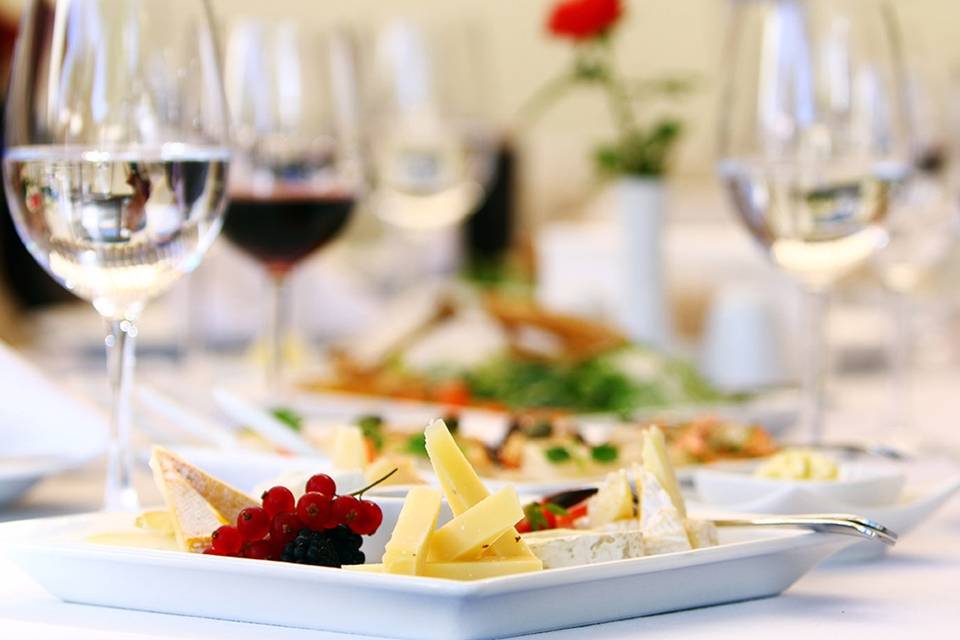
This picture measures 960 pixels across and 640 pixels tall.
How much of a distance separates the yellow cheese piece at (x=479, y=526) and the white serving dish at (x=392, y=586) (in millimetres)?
24

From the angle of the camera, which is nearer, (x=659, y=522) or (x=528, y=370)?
(x=659, y=522)

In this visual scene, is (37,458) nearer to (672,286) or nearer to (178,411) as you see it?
(178,411)

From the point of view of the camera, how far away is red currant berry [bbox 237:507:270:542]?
643 mm

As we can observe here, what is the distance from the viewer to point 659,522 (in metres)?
0.68

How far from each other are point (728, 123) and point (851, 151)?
104mm

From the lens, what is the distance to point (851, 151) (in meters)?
1.29

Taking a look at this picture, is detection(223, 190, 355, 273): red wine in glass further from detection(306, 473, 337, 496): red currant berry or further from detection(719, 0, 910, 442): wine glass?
detection(306, 473, 337, 496): red currant berry

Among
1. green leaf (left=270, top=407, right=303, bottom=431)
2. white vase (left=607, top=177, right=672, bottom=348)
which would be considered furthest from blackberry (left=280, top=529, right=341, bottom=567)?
white vase (left=607, top=177, right=672, bottom=348)

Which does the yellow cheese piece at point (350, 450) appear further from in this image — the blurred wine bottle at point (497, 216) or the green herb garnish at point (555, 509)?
the blurred wine bottle at point (497, 216)

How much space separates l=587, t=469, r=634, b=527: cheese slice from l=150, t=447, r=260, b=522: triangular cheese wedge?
164 millimetres

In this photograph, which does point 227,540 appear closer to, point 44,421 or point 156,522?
point 156,522

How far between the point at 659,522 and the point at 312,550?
155 millimetres

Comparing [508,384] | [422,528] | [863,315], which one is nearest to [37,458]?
[422,528]

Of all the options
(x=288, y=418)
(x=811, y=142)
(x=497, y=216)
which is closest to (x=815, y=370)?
(x=811, y=142)
